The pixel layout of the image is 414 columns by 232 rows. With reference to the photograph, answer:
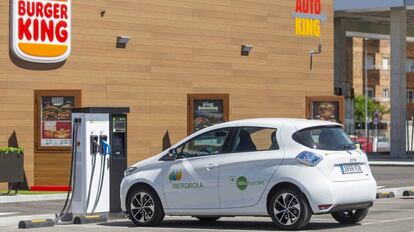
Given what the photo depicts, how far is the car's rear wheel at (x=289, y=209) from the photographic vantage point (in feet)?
49.6

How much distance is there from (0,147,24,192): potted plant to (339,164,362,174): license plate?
35.9ft

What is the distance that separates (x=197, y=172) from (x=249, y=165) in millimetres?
941

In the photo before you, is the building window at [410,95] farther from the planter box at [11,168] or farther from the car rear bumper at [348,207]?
the car rear bumper at [348,207]

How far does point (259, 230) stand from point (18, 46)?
12404 mm

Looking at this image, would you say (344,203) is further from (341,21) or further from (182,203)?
(341,21)

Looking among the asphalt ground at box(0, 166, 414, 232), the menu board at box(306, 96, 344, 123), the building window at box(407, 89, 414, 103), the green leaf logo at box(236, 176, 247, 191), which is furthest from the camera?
the building window at box(407, 89, 414, 103)

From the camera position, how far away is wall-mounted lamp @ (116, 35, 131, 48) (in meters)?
28.5

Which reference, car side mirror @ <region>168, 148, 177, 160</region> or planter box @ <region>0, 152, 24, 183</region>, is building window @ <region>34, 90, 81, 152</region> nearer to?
planter box @ <region>0, 152, 24, 183</region>

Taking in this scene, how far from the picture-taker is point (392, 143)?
5284 centimetres

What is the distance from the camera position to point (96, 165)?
17.9 meters

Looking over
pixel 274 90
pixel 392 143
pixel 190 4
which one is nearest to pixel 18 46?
pixel 190 4

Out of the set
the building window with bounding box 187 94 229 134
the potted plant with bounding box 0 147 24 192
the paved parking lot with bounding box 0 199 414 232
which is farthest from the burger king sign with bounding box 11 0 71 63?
the paved parking lot with bounding box 0 199 414 232

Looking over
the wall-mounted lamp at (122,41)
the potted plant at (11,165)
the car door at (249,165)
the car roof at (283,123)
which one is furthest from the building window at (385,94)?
the car door at (249,165)

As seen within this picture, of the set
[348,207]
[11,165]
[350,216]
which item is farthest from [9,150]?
[348,207]
